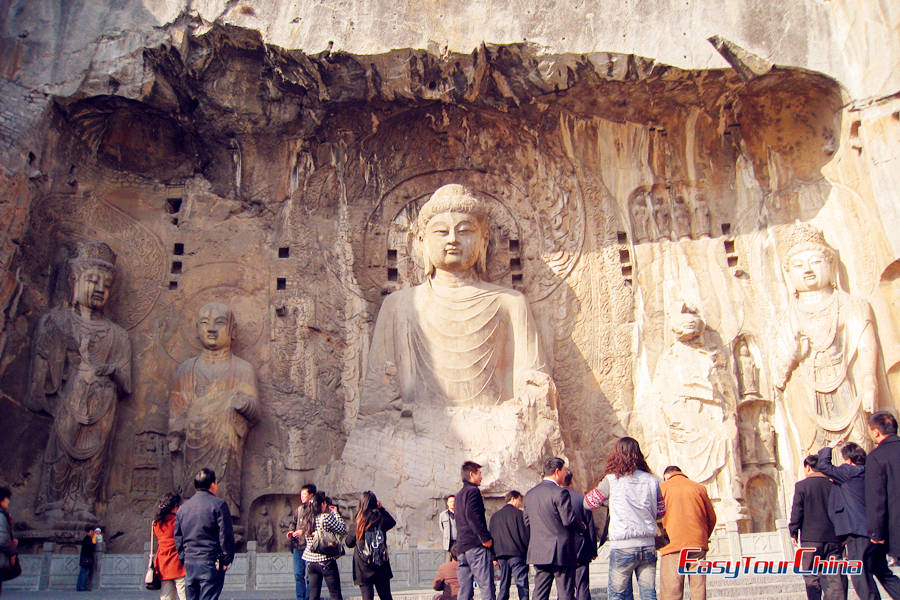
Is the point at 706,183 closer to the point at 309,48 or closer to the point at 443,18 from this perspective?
the point at 443,18

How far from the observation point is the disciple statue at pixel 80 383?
29.1 feet

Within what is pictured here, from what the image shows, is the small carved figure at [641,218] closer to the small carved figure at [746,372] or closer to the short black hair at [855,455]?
the small carved figure at [746,372]

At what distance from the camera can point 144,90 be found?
9586mm

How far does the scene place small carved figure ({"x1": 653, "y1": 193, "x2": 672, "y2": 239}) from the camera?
1066 cm

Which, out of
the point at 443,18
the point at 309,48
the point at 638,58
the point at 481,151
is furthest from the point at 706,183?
the point at 309,48

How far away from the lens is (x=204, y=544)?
494 centimetres

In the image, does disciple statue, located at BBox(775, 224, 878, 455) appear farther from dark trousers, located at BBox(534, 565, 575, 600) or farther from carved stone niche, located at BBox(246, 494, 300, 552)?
carved stone niche, located at BBox(246, 494, 300, 552)

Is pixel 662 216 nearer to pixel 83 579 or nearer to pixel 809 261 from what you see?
pixel 809 261

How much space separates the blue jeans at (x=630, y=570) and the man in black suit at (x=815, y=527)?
3.74 ft

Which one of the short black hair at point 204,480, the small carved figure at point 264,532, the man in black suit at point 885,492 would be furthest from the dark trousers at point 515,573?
the small carved figure at point 264,532

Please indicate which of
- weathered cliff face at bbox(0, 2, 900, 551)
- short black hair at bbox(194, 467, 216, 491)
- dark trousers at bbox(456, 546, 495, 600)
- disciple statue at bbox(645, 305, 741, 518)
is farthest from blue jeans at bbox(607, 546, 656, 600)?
disciple statue at bbox(645, 305, 741, 518)

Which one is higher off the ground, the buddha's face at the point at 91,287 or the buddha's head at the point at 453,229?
the buddha's head at the point at 453,229

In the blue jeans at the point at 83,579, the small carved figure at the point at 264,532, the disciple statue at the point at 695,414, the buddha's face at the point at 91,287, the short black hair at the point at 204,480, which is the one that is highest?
the buddha's face at the point at 91,287

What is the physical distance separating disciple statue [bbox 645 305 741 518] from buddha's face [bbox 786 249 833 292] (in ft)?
3.60
